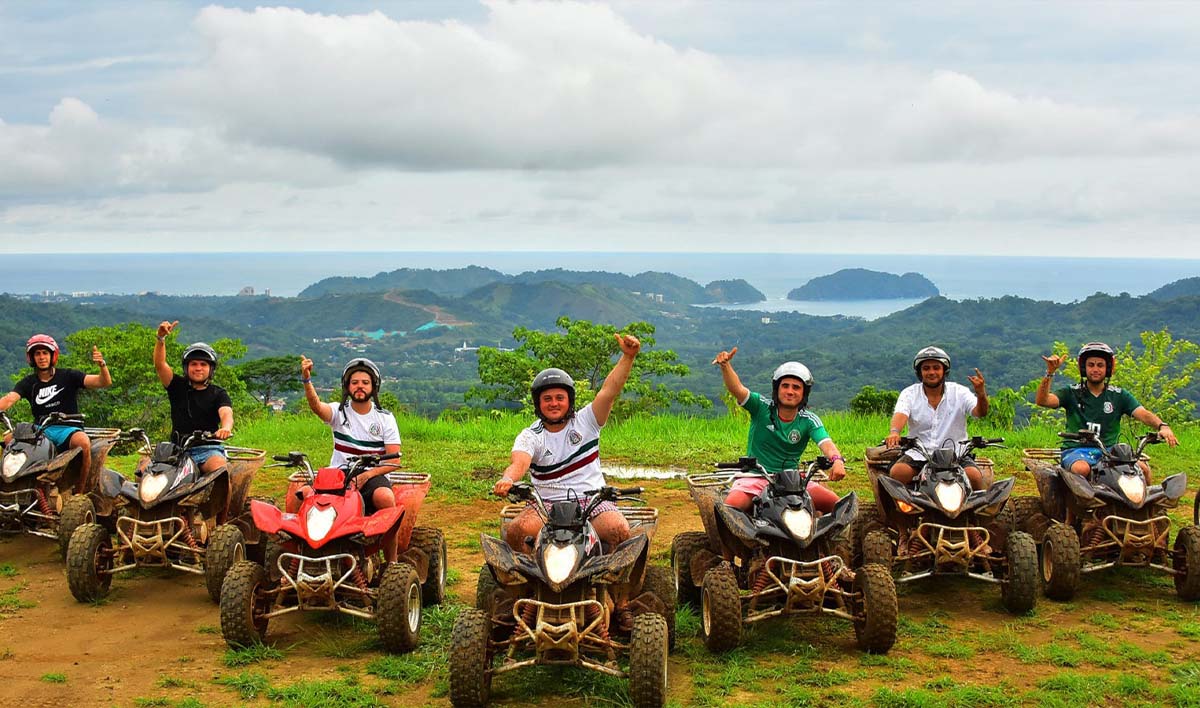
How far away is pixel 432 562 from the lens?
8258 millimetres

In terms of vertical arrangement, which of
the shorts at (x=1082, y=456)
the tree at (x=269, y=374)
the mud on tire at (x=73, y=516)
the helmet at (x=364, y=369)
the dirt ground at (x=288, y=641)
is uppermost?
the helmet at (x=364, y=369)

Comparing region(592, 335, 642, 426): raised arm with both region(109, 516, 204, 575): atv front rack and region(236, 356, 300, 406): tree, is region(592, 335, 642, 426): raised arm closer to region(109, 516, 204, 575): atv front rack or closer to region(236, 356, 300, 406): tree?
region(109, 516, 204, 575): atv front rack

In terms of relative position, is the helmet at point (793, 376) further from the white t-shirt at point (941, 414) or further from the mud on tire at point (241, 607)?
the mud on tire at point (241, 607)

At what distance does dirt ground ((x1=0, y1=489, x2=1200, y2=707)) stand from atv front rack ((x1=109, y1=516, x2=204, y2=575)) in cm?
38

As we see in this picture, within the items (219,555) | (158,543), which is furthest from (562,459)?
(158,543)

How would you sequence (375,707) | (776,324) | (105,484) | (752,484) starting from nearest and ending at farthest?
1. (375,707)
2. (752,484)
3. (105,484)
4. (776,324)

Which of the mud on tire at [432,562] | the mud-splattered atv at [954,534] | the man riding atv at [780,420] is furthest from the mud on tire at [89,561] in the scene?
the mud-splattered atv at [954,534]

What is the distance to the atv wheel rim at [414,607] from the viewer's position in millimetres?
7148

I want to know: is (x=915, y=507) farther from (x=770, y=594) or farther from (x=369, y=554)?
(x=369, y=554)

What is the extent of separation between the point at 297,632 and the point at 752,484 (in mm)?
3584

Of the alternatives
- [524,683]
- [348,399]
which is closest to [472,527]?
[348,399]

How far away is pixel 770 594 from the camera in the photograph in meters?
6.88

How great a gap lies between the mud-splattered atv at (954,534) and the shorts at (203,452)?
18.5 ft

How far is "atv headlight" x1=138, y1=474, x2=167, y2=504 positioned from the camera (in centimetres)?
821
